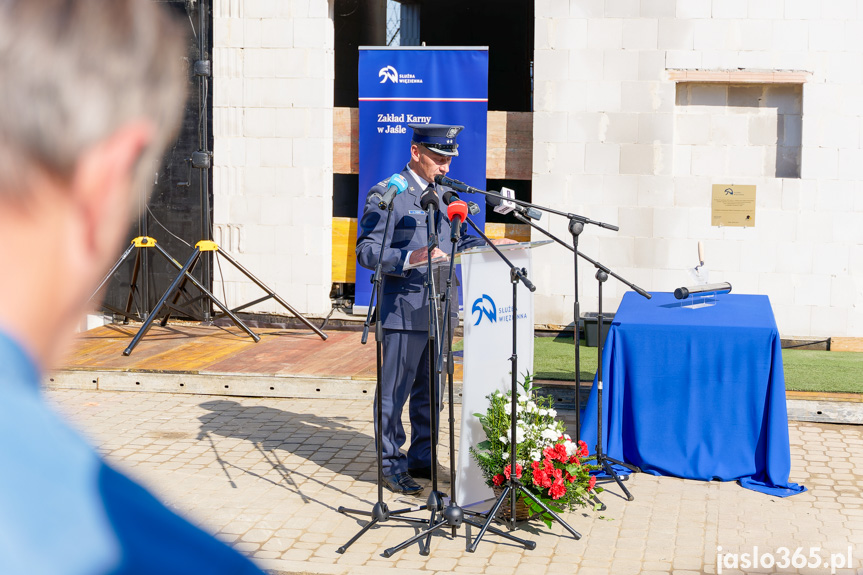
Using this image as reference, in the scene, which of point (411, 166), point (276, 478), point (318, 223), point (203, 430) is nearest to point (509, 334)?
point (411, 166)

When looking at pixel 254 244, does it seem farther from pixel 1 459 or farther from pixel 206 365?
pixel 1 459

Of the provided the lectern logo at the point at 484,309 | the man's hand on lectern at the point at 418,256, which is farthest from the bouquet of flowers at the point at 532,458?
the man's hand on lectern at the point at 418,256

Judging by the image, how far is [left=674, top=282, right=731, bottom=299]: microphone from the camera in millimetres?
6539

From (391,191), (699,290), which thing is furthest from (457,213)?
(699,290)

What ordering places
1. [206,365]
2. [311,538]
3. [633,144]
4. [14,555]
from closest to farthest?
[14,555]
[311,538]
[206,365]
[633,144]

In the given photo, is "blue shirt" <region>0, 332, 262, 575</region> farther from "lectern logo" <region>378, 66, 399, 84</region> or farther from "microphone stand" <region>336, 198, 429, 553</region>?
"lectern logo" <region>378, 66, 399, 84</region>

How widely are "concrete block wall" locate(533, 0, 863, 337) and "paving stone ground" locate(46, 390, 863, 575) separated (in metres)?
3.15

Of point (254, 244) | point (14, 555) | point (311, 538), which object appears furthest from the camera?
point (254, 244)

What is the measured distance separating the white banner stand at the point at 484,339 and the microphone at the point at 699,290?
140 centimetres

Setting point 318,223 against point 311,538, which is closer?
point 311,538

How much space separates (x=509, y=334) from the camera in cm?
552

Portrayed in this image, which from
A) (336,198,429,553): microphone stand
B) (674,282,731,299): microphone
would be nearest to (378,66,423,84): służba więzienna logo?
(674,282,731,299): microphone

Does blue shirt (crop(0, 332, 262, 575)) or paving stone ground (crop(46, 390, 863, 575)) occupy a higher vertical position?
blue shirt (crop(0, 332, 262, 575))

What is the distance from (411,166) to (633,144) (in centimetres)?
514
